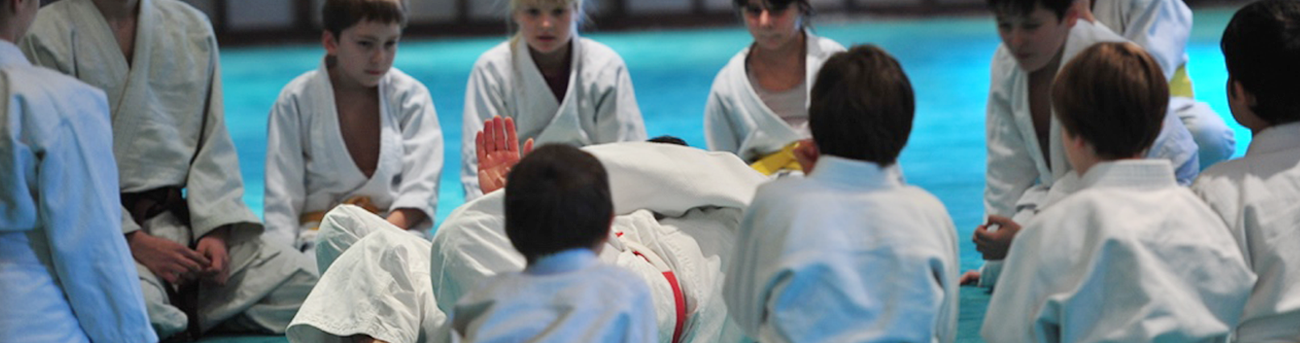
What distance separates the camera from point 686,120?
732cm

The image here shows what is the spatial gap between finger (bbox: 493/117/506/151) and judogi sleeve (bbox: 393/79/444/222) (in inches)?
38.9

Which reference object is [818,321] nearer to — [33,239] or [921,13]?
[33,239]

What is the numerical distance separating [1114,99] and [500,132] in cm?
139

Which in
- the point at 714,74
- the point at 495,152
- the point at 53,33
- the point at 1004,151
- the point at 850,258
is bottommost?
the point at 714,74

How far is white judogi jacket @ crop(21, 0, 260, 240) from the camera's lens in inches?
137

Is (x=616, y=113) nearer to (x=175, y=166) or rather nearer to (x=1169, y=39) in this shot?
(x=175, y=166)

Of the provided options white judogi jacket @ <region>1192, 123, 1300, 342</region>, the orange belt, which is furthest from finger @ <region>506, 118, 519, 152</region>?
white judogi jacket @ <region>1192, 123, 1300, 342</region>

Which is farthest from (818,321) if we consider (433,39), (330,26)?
(433,39)

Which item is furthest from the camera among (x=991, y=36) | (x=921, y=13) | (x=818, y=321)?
(x=921, y=13)

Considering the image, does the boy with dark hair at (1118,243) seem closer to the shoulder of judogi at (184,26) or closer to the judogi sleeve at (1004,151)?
the judogi sleeve at (1004,151)

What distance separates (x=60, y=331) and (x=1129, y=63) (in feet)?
5.78

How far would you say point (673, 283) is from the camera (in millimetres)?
2803

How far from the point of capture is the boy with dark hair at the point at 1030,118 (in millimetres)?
3334

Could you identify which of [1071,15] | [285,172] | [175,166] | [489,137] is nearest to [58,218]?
[489,137]
